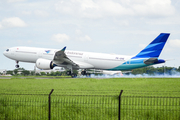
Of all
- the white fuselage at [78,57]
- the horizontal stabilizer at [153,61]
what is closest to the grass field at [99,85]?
the horizontal stabilizer at [153,61]

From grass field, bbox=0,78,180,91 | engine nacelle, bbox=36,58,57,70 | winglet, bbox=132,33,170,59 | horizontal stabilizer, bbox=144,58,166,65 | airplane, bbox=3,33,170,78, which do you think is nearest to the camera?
grass field, bbox=0,78,180,91

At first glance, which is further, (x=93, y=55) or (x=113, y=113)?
(x=93, y=55)

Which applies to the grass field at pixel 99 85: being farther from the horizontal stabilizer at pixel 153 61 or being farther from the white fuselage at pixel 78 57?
the white fuselage at pixel 78 57

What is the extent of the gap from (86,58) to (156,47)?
13.2 meters

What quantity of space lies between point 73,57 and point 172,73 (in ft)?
66.2

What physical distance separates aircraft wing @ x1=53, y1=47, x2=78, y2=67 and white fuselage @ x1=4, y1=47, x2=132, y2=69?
2395mm

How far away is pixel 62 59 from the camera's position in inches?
1811

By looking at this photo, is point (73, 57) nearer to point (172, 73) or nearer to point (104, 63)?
point (104, 63)

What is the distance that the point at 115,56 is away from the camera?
47031mm

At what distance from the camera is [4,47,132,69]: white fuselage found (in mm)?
46812

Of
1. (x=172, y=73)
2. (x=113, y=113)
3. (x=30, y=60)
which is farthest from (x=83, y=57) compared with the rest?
(x=113, y=113)

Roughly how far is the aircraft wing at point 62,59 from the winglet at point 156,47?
43.8ft

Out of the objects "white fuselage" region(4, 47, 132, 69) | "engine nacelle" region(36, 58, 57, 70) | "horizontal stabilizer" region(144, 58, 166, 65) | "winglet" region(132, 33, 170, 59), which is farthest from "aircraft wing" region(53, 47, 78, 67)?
"winglet" region(132, 33, 170, 59)

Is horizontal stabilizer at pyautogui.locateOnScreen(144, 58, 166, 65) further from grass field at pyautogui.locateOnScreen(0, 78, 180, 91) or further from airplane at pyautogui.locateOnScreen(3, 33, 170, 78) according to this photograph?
grass field at pyautogui.locateOnScreen(0, 78, 180, 91)
